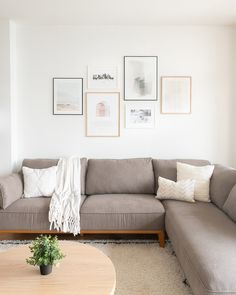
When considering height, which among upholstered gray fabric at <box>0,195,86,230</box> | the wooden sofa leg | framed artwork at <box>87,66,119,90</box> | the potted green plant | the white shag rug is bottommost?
the white shag rug

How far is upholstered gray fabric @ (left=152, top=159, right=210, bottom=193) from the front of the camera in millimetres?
3084

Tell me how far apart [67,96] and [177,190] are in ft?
6.12

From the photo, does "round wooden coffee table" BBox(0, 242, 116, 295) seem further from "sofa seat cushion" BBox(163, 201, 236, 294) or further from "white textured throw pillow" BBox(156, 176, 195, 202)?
"white textured throw pillow" BBox(156, 176, 195, 202)

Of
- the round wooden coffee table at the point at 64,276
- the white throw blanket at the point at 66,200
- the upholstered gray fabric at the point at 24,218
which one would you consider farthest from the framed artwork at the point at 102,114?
the round wooden coffee table at the point at 64,276

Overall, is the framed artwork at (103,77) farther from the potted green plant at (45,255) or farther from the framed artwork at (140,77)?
the potted green plant at (45,255)

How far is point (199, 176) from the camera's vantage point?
2873mm

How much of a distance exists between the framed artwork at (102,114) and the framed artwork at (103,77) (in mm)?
93

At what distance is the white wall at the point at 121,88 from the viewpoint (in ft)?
10.9

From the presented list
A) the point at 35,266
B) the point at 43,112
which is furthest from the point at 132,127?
the point at 35,266

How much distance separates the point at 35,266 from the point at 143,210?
4.28 ft

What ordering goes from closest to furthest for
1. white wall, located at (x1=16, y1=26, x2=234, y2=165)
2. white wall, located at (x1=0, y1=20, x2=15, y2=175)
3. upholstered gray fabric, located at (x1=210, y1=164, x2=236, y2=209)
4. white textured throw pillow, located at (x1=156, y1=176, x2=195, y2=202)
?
upholstered gray fabric, located at (x1=210, y1=164, x2=236, y2=209)
white textured throw pillow, located at (x1=156, y1=176, x2=195, y2=202)
white wall, located at (x1=0, y1=20, x2=15, y2=175)
white wall, located at (x1=16, y1=26, x2=234, y2=165)

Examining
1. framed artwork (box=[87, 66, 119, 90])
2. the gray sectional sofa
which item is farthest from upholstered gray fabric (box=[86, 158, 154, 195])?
framed artwork (box=[87, 66, 119, 90])

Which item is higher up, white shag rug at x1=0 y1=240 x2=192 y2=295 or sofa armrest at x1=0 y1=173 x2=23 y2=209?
sofa armrest at x1=0 y1=173 x2=23 y2=209

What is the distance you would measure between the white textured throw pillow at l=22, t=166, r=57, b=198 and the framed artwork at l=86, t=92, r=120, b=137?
79 cm
